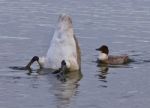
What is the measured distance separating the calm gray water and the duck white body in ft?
1.75

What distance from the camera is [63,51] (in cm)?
2133

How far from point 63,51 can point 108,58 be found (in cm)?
436

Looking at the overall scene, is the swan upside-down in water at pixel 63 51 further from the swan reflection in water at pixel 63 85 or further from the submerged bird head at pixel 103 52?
the submerged bird head at pixel 103 52

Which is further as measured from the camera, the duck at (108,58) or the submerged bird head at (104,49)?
the submerged bird head at (104,49)

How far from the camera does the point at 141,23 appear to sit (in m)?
33.5

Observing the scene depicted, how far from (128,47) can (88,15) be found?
9.29 metres

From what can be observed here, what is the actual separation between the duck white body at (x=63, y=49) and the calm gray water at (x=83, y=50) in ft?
1.75

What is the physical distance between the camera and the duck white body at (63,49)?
2131 cm

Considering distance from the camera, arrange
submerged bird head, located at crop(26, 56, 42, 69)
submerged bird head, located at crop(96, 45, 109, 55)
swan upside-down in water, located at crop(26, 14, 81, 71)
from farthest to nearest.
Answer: submerged bird head, located at crop(96, 45, 109, 55) < submerged bird head, located at crop(26, 56, 42, 69) < swan upside-down in water, located at crop(26, 14, 81, 71)

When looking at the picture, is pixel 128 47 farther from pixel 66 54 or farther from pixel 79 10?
pixel 79 10

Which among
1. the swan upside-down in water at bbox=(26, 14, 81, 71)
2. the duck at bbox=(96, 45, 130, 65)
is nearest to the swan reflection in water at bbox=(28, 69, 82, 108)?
the swan upside-down in water at bbox=(26, 14, 81, 71)

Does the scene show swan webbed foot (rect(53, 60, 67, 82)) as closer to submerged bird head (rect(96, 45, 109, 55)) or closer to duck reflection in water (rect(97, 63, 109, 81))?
duck reflection in water (rect(97, 63, 109, 81))

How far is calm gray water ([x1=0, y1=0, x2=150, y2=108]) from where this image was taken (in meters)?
17.1

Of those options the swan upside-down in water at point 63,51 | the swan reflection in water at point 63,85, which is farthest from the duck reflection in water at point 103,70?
the swan upside-down in water at point 63,51
